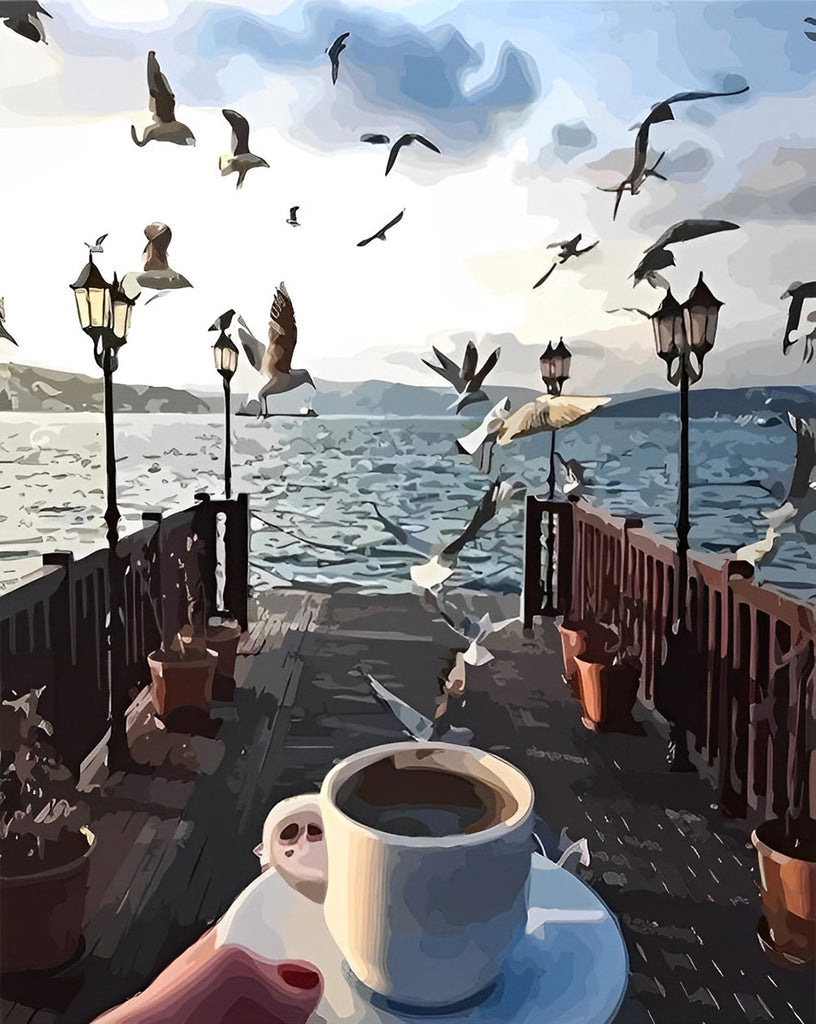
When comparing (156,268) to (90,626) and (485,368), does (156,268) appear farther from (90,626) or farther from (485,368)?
(90,626)

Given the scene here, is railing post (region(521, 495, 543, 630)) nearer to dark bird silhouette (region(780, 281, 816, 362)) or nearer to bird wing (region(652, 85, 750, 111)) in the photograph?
dark bird silhouette (region(780, 281, 816, 362))

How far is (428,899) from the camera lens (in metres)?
0.47

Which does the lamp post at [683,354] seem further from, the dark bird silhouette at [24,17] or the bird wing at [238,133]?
the dark bird silhouette at [24,17]

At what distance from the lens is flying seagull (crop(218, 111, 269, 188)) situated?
3.54 meters

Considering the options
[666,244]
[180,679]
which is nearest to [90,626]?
[180,679]

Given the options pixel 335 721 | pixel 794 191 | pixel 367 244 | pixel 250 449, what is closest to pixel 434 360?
pixel 367 244

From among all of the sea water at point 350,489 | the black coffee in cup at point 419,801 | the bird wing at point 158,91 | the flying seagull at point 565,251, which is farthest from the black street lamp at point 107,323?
the sea water at point 350,489

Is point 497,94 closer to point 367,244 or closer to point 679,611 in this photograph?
point 367,244

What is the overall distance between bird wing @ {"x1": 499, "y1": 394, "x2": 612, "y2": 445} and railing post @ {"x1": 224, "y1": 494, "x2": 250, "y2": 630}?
2085 mm

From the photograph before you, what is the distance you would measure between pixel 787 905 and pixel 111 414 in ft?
9.57

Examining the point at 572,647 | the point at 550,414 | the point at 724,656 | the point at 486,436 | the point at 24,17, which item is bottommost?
the point at 572,647

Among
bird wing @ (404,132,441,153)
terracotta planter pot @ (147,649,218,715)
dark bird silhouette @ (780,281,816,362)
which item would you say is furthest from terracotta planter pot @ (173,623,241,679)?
dark bird silhouette @ (780,281,816,362)

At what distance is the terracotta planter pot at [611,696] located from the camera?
10.5 feet

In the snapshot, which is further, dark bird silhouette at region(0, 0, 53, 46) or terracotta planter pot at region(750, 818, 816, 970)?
dark bird silhouette at region(0, 0, 53, 46)
